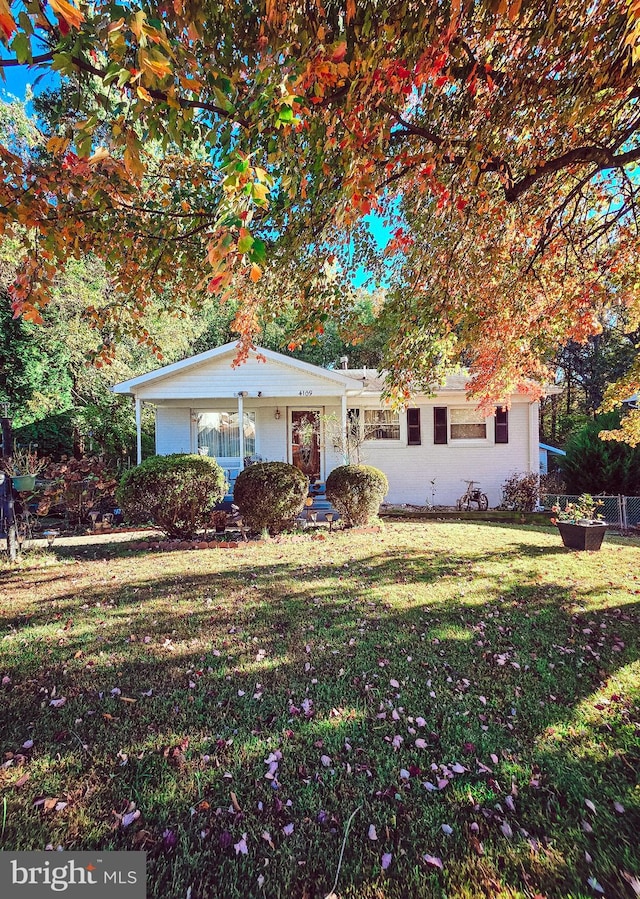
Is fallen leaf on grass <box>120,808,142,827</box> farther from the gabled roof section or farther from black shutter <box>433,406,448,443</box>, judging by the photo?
black shutter <box>433,406,448,443</box>

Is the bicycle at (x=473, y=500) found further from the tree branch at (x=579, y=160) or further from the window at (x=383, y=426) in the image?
the tree branch at (x=579, y=160)

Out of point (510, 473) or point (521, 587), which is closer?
point (521, 587)

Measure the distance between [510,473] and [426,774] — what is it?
12.9 metres

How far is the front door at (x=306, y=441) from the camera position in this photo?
48.4 feet

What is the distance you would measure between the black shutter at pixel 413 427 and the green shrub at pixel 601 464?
16.6ft

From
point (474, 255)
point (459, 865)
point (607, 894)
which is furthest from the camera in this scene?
point (474, 255)

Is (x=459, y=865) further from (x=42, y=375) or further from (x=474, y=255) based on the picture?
(x=42, y=375)

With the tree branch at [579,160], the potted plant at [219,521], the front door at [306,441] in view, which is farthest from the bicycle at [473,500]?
the tree branch at [579,160]

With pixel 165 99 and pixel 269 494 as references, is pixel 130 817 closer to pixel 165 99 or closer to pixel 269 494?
pixel 165 99

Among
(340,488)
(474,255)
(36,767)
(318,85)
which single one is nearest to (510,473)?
(340,488)

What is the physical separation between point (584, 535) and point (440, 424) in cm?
689

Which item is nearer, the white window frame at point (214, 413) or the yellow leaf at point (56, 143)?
the yellow leaf at point (56, 143)

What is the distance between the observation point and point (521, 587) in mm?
5543

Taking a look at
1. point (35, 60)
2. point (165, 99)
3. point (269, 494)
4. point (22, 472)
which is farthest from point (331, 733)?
point (22, 472)
